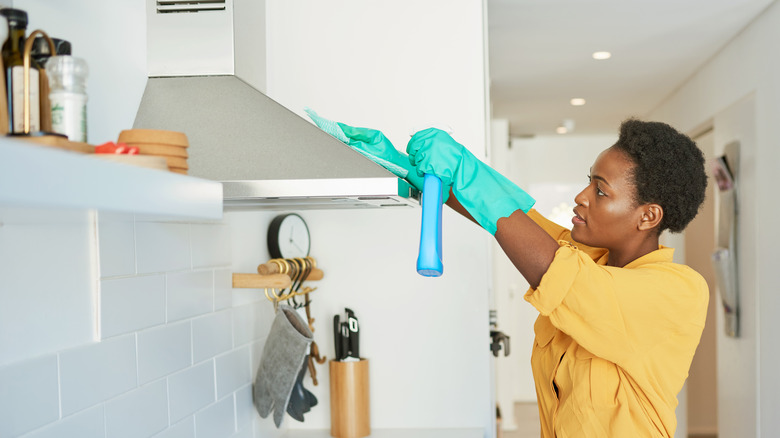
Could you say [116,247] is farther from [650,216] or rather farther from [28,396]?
[650,216]

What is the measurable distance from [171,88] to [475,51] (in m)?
0.88

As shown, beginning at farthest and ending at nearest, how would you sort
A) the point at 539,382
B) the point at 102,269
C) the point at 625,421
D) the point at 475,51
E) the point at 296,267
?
the point at 475,51, the point at 296,267, the point at 539,382, the point at 625,421, the point at 102,269

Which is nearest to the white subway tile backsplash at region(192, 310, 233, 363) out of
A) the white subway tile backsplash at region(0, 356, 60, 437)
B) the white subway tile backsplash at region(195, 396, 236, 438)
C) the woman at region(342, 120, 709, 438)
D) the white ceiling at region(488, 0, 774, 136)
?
the white subway tile backsplash at region(195, 396, 236, 438)

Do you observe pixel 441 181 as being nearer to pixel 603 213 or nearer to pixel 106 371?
pixel 603 213

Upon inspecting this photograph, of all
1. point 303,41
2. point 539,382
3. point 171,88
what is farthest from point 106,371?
point 303,41

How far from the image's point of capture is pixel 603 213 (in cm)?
135

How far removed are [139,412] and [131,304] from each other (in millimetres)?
210

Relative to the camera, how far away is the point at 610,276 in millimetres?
1186

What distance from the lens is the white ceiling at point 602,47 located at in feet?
8.67

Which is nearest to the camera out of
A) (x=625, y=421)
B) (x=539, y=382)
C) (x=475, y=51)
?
(x=625, y=421)

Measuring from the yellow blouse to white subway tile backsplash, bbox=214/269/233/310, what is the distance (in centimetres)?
77

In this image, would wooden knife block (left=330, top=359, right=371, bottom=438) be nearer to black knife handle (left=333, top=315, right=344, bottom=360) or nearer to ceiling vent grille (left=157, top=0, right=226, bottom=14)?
black knife handle (left=333, top=315, right=344, bottom=360)

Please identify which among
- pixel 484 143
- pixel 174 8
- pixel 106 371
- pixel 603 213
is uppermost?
pixel 174 8

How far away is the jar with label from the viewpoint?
0.82 metres
